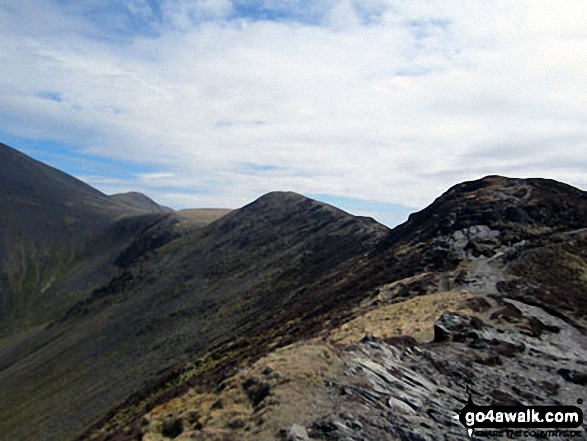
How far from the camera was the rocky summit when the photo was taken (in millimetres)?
20578

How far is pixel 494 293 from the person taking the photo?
41562 millimetres

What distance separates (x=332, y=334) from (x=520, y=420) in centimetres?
1571

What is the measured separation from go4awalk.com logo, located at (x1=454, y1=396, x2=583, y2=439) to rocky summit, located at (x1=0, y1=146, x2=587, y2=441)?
29.4 inches

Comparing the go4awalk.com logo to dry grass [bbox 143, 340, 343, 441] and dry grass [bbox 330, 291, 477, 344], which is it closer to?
dry grass [bbox 143, 340, 343, 441]

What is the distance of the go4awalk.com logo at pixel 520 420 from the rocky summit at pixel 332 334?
75cm

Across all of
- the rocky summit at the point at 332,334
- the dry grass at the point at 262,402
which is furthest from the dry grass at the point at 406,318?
the dry grass at the point at 262,402

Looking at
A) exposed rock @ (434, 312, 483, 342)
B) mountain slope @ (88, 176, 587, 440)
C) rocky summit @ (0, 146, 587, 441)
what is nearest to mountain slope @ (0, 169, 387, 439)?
rocky summit @ (0, 146, 587, 441)

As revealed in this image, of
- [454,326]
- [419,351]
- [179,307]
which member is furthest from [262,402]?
[179,307]

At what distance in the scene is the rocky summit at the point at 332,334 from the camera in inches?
810

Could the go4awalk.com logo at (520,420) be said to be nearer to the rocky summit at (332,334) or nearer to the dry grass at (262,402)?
the rocky summit at (332,334)

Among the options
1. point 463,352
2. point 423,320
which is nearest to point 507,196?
point 423,320

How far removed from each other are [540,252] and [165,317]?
8395 cm

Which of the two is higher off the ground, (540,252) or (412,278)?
(540,252)

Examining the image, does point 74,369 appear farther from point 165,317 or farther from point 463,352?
point 463,352
